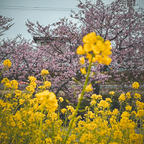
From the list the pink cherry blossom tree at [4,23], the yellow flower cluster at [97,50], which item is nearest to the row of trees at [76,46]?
the pink cherry blossom tree at [4,23]

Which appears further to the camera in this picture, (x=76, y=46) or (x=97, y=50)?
(x=76, y=46)

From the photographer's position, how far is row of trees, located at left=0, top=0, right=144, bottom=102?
5.82m

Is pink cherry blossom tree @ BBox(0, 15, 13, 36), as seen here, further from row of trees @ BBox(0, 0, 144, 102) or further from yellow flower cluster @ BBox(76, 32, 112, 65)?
yellow flower cluster @ BBox(76, 32, 112, 65)

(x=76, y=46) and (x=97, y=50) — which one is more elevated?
(x=76, y=46)

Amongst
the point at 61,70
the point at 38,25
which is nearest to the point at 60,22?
the point at 38,25

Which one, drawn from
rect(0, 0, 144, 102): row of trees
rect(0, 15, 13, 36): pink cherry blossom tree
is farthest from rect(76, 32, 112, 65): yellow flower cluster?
rect(0, 15, 13, 36): pink cherry blossom tree

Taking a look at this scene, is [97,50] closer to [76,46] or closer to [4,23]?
[76,46]

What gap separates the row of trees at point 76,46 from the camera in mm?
5824

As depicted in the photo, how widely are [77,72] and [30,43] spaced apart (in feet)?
9.80

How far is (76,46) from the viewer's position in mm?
6121

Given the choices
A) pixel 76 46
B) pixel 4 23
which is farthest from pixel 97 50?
pixel 4 23

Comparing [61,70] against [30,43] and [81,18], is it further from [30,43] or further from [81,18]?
[81,18]

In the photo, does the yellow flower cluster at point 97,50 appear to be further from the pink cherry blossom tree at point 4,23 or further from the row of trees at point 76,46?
the pink cherry blossom tree at point 4,23

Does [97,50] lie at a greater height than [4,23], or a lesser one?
lesser
